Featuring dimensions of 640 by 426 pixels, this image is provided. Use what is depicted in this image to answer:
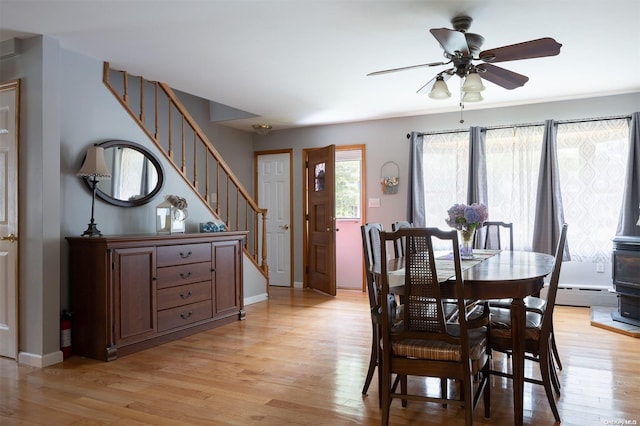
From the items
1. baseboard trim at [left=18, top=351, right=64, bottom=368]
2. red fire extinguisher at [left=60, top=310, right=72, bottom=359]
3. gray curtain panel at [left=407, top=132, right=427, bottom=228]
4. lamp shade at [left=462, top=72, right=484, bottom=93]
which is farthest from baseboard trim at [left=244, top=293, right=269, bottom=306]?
lamp shade at [left=462, top=72, right=484, bottom=93]

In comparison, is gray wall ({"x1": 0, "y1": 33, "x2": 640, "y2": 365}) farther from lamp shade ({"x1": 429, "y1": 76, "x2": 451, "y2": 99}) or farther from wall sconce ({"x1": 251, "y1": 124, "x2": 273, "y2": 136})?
lamp shade ({"x1": 429, "y1": 76, "x2": 451, "y2": 99})

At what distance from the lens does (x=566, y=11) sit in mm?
2889

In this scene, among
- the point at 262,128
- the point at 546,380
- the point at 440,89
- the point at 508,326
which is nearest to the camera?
the point at 546,380

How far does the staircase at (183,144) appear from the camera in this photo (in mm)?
4562

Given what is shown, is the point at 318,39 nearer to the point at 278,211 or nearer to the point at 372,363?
the point at 372,363

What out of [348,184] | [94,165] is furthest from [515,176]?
[94,165]

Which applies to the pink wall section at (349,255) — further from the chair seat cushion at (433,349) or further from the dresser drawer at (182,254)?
the chair seat cushion at (433,349)

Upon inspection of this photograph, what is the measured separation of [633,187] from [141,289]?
4927 millimetres

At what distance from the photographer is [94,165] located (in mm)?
3500

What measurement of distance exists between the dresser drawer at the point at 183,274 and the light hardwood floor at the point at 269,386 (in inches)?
19.9

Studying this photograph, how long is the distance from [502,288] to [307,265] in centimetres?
457

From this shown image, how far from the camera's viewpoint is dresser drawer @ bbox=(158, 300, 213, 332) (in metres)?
3.84

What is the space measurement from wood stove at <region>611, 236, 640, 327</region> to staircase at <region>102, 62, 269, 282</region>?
3770 mm

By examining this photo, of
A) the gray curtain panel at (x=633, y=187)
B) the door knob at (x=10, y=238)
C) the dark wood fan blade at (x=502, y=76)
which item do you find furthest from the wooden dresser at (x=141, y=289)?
the gray curtain panel at (x=633, y=187)
